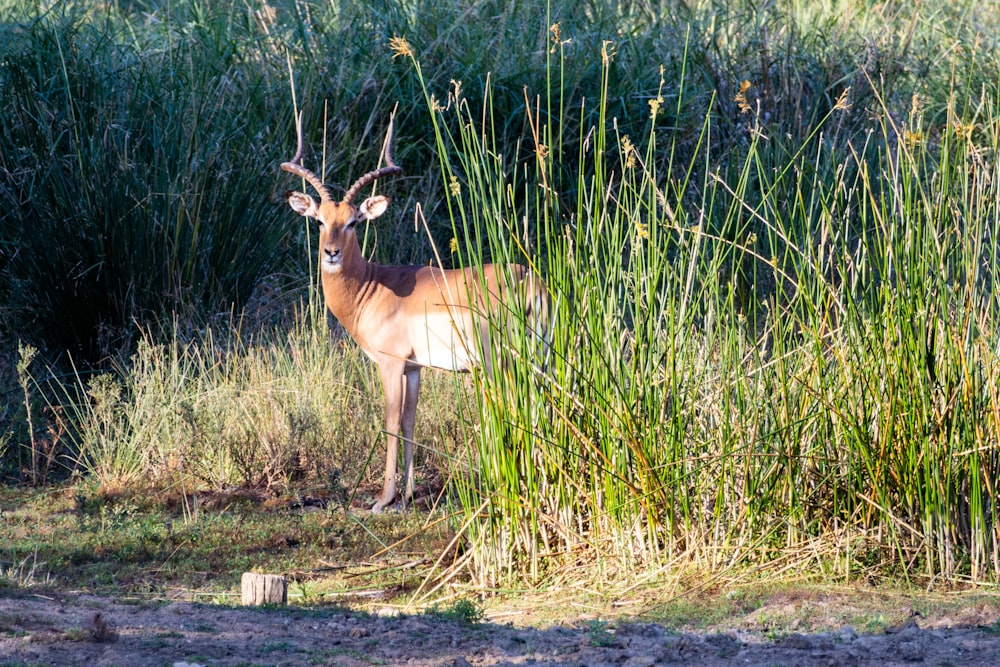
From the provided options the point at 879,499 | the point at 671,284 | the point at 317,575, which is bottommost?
the point at 317,575

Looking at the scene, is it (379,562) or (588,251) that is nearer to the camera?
(588,251)

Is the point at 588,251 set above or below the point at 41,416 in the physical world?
above

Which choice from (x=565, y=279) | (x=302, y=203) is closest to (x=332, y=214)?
(x=302, y=203)

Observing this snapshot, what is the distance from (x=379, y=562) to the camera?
5.10 meters

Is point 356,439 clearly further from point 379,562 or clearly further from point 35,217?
point 35,217

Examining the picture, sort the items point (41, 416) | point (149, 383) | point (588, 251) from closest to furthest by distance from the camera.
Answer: point (588, 251) → point (149, 383) → point (41, 416)

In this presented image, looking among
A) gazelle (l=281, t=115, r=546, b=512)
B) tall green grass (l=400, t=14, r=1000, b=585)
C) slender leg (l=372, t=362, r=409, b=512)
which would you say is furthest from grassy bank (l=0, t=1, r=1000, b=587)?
gazelle (l=281, t=115, r=546, b=512)

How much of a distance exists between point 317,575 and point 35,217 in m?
4.13

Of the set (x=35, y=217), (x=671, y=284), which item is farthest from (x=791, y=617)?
(x=35, y=217)

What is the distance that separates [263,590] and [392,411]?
2576 millimetres

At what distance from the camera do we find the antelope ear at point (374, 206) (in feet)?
22.2

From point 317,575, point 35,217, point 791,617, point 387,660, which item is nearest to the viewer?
point 387,660

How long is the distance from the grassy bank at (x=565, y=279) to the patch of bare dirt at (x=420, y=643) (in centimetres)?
69

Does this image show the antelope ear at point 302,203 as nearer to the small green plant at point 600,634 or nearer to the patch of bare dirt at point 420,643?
the patch of bare dirt at point 420,643
